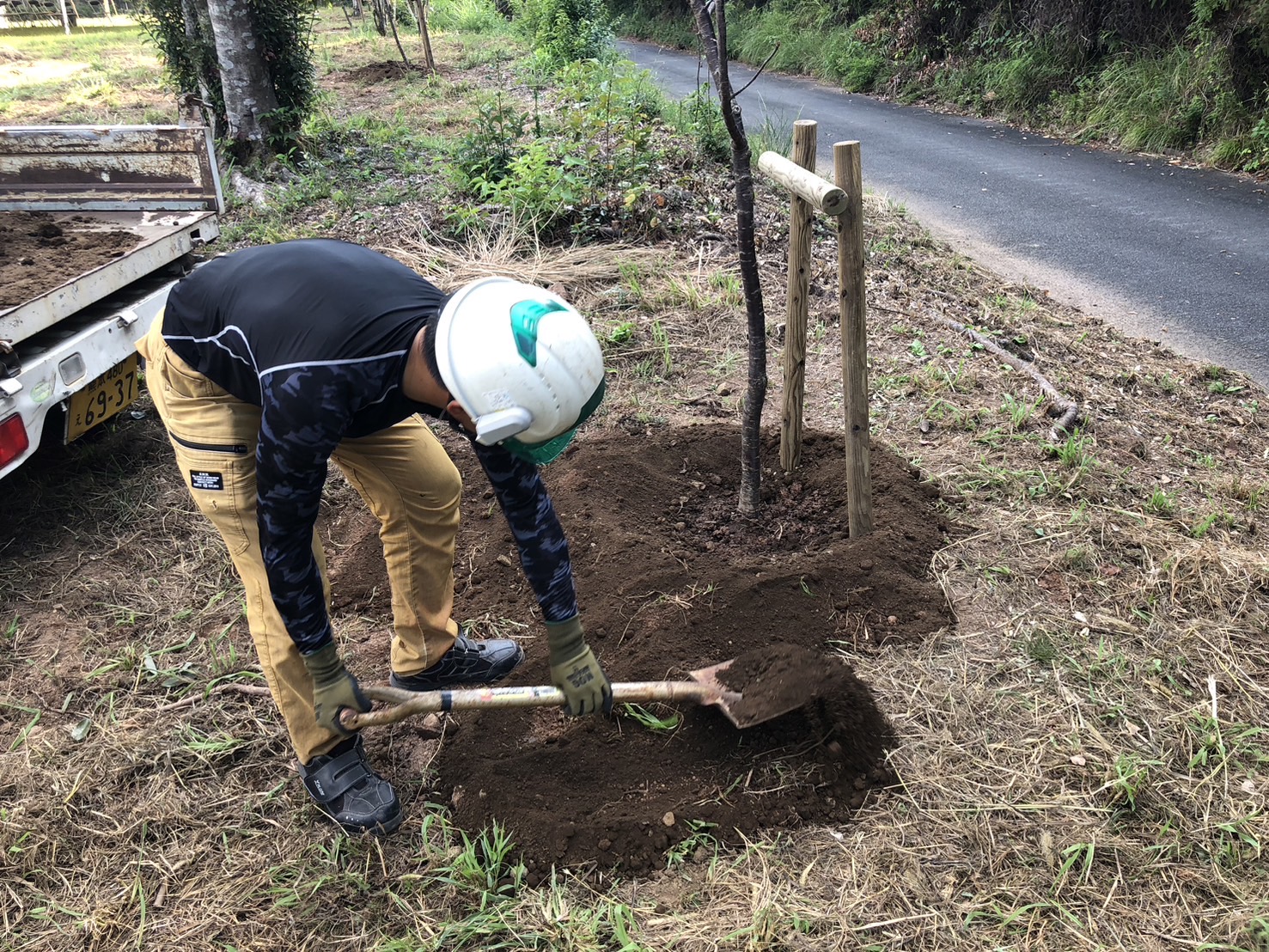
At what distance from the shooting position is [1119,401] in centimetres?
408

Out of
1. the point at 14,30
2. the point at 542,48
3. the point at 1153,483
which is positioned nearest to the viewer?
the point at 1153,483

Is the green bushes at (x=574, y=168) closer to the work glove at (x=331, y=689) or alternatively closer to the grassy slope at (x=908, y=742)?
the grassy slope at (x=908, y=742)

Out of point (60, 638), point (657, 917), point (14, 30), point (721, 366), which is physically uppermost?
point (14, 30)

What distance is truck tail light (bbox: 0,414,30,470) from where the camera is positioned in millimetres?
2811

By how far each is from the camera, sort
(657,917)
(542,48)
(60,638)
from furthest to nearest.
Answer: (542,48), (60,638), (657,917)

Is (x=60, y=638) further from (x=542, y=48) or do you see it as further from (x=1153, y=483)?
(x=542, y=48)

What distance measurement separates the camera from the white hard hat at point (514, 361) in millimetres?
1714

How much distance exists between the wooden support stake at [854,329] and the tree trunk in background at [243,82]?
24.0 feet

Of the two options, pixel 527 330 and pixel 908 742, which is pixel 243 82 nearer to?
pixel 527 330

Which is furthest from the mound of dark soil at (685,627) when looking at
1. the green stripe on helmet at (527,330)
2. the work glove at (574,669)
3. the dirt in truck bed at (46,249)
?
the dirt in truck bed at (46,249)

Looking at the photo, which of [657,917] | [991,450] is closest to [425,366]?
[657,917]

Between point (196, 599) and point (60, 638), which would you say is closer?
point (60, 638)

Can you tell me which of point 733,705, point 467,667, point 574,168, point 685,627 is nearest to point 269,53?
point 574,168

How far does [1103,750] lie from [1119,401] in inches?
90.5
